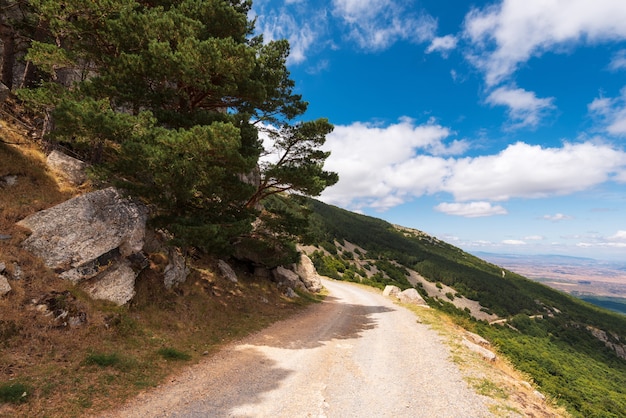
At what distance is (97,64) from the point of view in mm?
14719

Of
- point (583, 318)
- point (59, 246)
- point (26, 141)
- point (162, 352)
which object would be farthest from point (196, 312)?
point (583, 318)

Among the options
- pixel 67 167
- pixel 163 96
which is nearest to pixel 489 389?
pixel 163 96

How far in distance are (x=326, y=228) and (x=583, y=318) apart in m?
82.7

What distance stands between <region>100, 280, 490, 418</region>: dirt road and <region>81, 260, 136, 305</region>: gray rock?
4.49 m

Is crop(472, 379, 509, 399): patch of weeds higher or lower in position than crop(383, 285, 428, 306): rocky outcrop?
higher

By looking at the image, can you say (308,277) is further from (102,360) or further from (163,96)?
(102,360)

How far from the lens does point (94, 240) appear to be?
11.9 meters

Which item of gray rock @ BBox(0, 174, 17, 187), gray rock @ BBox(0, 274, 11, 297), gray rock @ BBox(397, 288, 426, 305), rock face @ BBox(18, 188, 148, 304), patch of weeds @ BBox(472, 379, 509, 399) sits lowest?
gray rock @ BBox(397, 288, 426, 305)

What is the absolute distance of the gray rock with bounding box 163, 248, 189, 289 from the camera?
48.4ft

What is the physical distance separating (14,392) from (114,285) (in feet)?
17.8

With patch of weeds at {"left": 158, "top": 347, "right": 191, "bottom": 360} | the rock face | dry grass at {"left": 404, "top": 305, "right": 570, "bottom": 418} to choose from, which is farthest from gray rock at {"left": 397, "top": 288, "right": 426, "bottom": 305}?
the rock face

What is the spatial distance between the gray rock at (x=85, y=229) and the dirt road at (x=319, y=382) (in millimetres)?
6307

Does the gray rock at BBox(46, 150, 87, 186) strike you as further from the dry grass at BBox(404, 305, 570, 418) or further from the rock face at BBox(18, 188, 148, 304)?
the dry grass at BBox(404, 305, 570, 418)

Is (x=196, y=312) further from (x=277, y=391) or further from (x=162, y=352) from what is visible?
(x=277, y=391)
